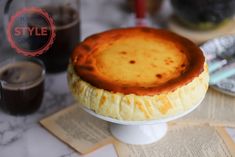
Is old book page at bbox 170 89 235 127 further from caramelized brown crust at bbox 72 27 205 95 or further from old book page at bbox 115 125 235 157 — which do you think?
→ caramelized brown crust at bbox 72 27 205 95

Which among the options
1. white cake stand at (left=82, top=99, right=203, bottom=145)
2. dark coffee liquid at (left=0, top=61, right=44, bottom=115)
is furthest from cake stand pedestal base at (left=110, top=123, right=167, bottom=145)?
dark coffee liquid at (left=0, top=61, right=44, bottom=115)

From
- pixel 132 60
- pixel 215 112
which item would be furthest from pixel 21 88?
pixel 215 112

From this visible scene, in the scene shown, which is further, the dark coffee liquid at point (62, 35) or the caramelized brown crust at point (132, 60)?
the dark coffee liquid at point (62, 35)

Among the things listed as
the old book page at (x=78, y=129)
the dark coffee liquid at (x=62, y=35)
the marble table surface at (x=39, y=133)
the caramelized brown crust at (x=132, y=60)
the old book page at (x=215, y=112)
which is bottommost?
the marble table surface at (x=39, y=133)

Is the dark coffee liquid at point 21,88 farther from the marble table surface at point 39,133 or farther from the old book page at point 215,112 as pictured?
the old book page at point 215,112

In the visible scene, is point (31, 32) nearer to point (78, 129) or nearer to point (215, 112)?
point (78, 129)

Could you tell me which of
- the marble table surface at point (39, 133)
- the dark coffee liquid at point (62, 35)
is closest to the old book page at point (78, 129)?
the marble table surface at point (39, 133)

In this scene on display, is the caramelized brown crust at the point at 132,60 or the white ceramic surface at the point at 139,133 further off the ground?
the caramelized brown crust at the point at 132,60
